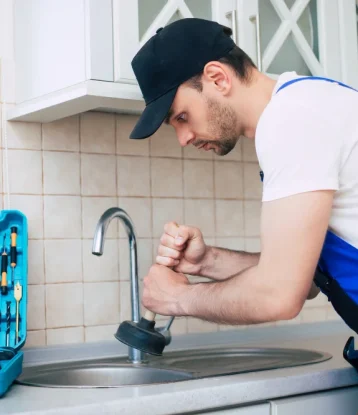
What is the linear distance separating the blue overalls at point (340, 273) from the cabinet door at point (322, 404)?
207 millimetres

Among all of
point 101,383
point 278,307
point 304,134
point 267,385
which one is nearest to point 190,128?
point 304,134

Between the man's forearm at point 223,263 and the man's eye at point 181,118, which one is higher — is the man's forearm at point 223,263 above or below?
below

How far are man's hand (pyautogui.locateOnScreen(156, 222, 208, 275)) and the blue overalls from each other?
12.2 inches

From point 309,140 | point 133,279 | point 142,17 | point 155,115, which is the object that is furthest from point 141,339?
point 142,17

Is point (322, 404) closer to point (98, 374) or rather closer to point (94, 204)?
point (98, 374)

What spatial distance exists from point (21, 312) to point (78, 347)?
0.84 feet

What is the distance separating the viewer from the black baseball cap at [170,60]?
4.58 ft

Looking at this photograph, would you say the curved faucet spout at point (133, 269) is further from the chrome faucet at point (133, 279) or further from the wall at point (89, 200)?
the wall at point (89, 200)

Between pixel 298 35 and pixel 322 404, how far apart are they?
0.93m

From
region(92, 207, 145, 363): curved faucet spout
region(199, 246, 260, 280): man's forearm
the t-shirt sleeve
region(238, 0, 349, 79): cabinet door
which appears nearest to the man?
the t-shirt sleeve

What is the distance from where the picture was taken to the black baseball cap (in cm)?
140

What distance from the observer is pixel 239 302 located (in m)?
1.31

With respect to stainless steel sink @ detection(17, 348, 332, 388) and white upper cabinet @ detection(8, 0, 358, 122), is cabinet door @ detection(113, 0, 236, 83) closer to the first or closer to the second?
white upper cabinet @ detection(8, 0, 358, 122)

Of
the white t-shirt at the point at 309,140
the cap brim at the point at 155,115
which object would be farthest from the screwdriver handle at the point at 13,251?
the white t-shirt at the point at 309,140
